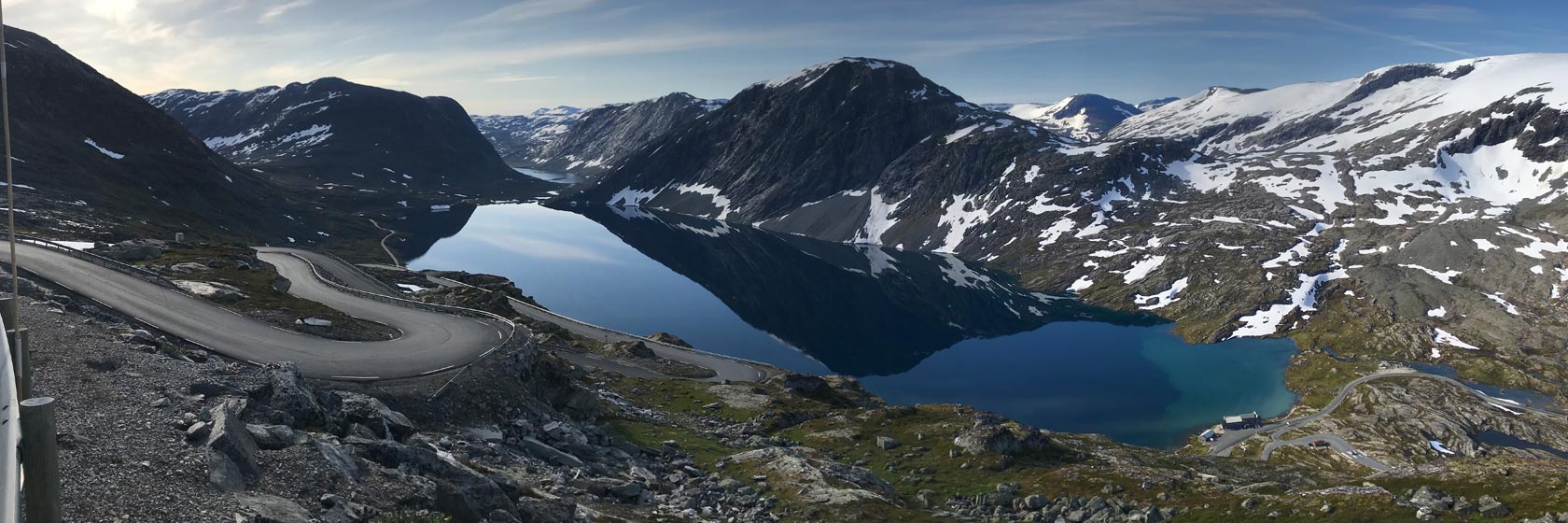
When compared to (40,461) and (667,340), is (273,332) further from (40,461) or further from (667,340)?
(667,340)

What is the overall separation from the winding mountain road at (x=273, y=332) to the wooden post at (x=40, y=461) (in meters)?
28.9

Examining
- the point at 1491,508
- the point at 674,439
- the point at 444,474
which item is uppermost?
the point at 444,474

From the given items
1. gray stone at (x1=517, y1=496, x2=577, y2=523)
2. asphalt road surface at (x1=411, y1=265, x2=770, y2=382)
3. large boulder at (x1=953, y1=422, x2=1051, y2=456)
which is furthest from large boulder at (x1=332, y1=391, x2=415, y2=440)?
asphalt road surface at (x1=411, y1=265, x2=770, y2=382)

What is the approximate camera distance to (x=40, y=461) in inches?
417

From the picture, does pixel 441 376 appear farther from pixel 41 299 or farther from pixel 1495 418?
pixel 1495 418

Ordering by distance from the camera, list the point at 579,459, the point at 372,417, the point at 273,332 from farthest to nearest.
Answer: the point at 273,332 → the point at 579,459 → the point at 372,417

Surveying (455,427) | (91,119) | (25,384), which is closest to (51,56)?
(91,119)

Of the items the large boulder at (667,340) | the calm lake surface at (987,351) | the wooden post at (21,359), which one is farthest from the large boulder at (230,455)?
the calm lake surface at (987,351)

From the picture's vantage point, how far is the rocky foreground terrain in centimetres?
1891

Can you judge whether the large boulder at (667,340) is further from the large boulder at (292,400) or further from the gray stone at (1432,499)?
the gray stone at (1432,499)

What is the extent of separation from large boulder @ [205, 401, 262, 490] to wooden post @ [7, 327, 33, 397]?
4.23 meters

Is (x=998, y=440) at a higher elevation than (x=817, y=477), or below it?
below

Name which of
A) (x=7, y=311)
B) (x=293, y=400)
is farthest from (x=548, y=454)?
(x=7, y=311)

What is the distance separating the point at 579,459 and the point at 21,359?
28.8m
